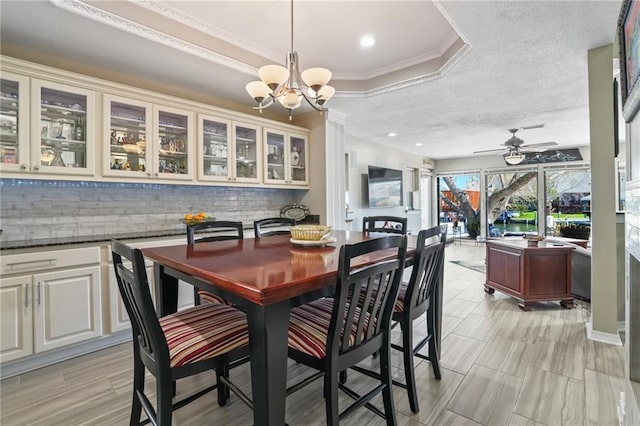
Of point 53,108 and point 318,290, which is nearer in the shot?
point 318,290

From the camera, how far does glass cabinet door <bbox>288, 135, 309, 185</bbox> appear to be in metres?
4.20

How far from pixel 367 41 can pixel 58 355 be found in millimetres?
3538

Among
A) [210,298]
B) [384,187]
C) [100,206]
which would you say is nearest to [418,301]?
[210,298]

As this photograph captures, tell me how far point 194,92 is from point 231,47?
935 mm

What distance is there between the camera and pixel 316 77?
2.01m

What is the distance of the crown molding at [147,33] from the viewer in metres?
1.98

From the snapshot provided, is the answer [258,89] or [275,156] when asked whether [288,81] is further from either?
[275,156]

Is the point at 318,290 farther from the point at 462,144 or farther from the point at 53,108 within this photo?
the point at 462,144

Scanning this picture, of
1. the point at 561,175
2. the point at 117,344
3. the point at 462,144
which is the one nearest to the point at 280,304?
the point at 117,344

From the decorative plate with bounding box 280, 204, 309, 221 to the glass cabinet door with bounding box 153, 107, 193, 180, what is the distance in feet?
4.68

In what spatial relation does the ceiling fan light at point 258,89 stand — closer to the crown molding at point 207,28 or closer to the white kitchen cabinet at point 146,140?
the crown molding at point 207,28

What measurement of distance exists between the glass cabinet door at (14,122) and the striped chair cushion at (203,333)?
187cm

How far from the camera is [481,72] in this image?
2992 millimetres

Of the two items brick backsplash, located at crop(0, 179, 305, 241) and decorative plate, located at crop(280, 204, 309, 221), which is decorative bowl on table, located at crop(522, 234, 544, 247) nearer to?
decorative plate, located at crop(280, 204, 309, 221)
